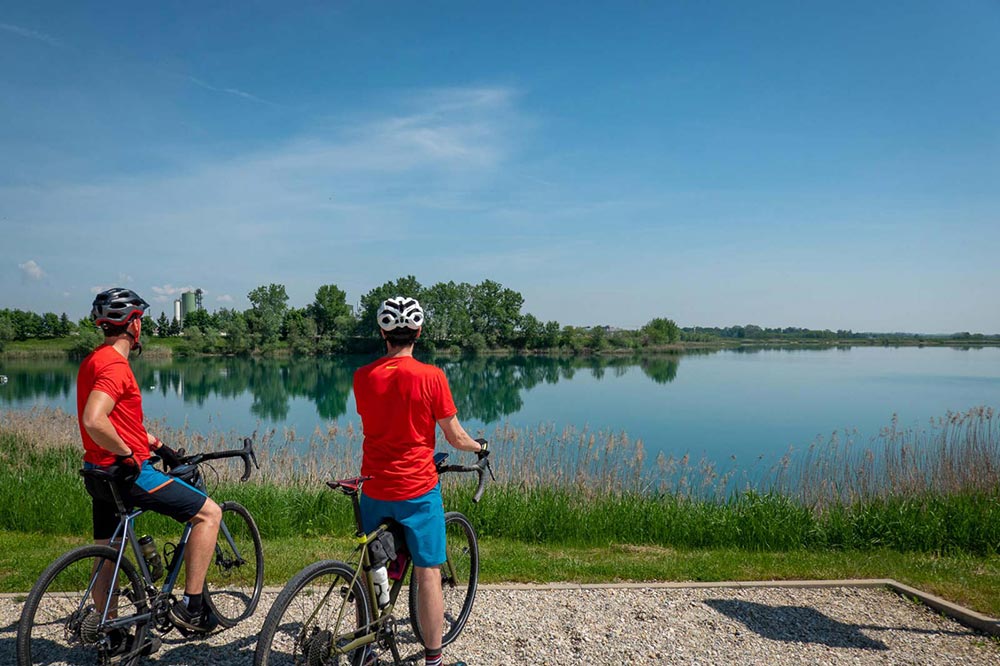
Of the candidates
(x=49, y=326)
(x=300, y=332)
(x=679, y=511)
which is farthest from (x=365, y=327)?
(x=679, y=511)

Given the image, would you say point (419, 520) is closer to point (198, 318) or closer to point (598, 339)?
point (598, 339)

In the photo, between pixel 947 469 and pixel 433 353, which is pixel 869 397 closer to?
pixel 947 469

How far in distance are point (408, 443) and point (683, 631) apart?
263 cm

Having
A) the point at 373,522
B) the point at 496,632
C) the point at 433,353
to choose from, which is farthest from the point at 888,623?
the point at 433,353

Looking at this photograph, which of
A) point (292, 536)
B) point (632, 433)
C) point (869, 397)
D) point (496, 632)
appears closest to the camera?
point (496, 632)

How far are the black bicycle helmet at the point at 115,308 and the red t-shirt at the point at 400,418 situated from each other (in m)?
1.41

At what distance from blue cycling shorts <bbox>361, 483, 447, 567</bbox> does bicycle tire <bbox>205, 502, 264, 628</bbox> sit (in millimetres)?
1513

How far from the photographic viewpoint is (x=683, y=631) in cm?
445

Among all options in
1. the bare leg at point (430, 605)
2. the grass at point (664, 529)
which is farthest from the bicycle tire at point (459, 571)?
the grass at point (664, 529)

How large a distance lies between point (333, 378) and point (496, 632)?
159ft

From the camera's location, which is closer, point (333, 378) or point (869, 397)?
point (869, 397)

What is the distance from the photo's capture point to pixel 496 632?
14.2 ft

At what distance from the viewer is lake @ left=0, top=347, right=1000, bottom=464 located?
23484 millimetres

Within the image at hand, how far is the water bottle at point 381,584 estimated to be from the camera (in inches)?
128
